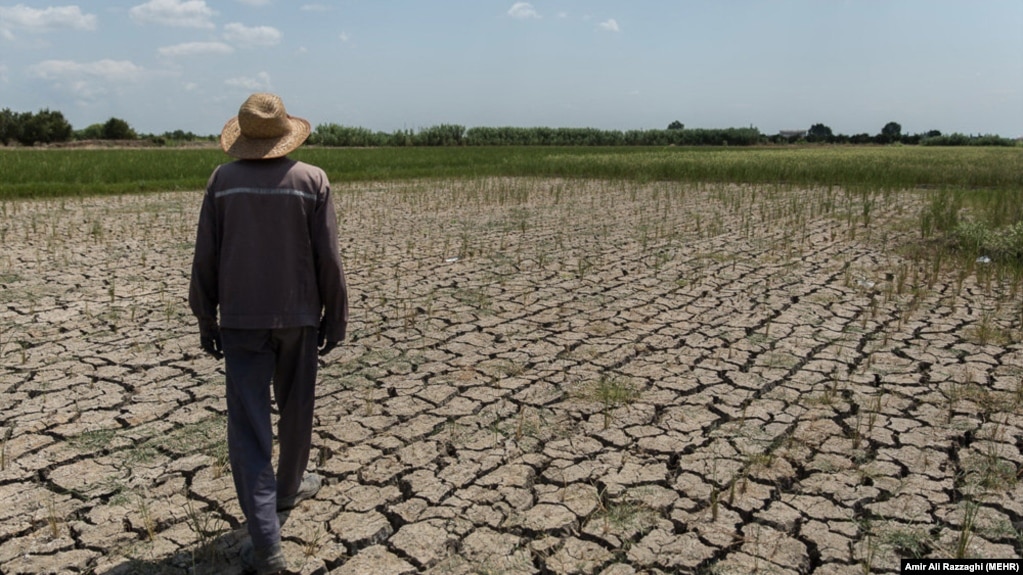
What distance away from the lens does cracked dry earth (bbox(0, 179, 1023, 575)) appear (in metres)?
2.99

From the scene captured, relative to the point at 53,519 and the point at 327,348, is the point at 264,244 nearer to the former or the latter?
the point at 327,348

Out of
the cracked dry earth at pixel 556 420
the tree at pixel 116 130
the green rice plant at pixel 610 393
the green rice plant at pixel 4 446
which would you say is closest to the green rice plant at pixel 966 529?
the cracked dry earth at pixel 556 420

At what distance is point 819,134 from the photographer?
66688mm

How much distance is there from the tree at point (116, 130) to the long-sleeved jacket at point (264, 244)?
161ft

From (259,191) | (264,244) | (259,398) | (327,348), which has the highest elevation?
→ (259,191)

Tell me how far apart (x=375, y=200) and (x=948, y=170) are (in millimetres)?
14705

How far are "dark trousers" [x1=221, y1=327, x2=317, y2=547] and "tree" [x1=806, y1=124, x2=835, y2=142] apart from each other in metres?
66.6

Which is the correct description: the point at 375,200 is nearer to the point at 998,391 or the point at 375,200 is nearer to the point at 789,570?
the point at 998,391

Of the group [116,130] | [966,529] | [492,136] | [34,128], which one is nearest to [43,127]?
[34,128]

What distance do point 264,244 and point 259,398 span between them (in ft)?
1.76

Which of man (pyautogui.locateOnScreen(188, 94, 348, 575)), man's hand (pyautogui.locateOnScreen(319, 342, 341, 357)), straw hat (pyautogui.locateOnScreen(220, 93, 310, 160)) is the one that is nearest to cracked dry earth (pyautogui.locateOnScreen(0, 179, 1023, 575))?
man (pyautogui.locateOnScreen(188, 94, 348, 575))

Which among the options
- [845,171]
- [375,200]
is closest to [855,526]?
[375,200]

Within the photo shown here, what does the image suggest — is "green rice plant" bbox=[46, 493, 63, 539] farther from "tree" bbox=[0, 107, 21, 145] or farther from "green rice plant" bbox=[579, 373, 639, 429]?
"tree" bbox=[0, 107, 21, 145]

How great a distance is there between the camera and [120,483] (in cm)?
340
